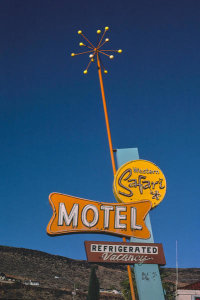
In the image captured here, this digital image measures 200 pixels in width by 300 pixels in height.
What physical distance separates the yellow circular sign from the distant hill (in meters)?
40.6

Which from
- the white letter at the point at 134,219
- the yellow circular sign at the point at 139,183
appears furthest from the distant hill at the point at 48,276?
the white letter at the point at 134,219

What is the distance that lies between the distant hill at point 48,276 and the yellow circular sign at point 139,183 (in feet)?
133

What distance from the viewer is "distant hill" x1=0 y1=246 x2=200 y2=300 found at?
54231mm

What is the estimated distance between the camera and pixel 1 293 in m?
49.4

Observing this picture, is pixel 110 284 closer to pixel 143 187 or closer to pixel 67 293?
pixel 67 293

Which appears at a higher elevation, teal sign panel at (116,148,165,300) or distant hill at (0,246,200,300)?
distant hill at (0,246,200,300)

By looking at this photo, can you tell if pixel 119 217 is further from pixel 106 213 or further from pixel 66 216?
pixel 66 216

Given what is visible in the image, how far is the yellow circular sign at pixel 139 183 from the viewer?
1612 centimetres

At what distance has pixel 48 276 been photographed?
2790 inches

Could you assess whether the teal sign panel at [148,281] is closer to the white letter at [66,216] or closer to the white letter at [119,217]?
the white letter at [119,217]

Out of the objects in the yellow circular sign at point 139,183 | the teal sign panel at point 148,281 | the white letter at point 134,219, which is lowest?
the teal sign panel at point 148,281

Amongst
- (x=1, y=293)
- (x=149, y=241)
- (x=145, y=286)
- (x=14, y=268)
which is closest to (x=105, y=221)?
(x=149, y=241)

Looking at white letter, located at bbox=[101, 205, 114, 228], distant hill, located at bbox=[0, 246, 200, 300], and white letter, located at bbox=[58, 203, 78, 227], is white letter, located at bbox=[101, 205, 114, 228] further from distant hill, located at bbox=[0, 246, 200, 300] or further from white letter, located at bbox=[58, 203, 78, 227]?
distant hill, located at bbox=[0, 246, 200, 300]

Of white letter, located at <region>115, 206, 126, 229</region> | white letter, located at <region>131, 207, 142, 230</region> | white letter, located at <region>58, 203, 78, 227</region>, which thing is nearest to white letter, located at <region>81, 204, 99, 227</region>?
white letter, located at <region>58, 203, 78, 227</region>
